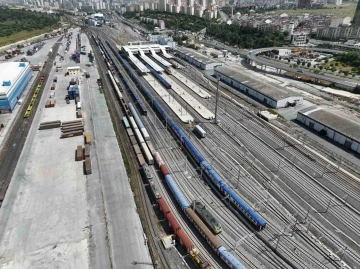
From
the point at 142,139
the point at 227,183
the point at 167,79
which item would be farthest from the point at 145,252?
the point at 167,79

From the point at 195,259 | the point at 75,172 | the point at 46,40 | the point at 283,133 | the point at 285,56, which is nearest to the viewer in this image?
the point at 195,259

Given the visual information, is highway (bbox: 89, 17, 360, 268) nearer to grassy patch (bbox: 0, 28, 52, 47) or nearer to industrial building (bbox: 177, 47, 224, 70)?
industrial building (bbox: 177, 47, 224, 70)

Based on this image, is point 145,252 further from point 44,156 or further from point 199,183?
point 44,156

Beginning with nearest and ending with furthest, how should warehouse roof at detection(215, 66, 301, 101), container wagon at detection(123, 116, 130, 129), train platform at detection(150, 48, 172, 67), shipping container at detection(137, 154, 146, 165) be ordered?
shipping container at detection(137, 154, 146, 165), container wagon at detection(123, 116, 130, 129), warehouse roof at detection(215, 66, 301, 101), train platform at detection(150, 48, 172, 67)

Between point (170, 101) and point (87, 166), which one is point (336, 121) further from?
point (87, 166)

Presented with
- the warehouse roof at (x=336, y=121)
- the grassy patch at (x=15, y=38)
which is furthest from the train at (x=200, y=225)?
the grassy patch at (x=15, y=38)

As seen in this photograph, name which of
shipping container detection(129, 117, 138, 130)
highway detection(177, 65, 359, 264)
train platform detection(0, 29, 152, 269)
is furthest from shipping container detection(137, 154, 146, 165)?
highway detection(177, 65, 359, 264)
